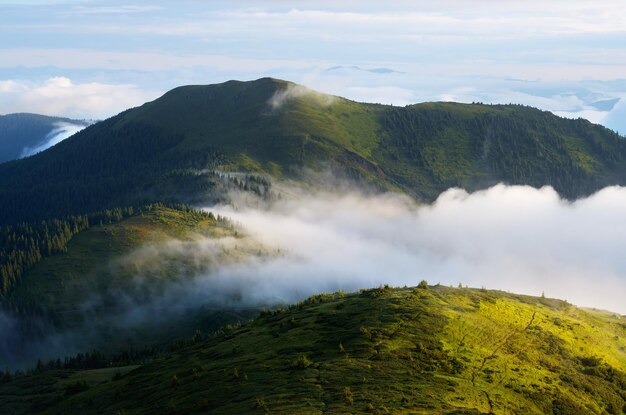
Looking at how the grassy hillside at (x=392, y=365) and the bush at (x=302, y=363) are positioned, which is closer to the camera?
the grassy hillside at (x=392, y=365)

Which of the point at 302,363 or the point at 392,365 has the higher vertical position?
the point at 392,365

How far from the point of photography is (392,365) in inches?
3536

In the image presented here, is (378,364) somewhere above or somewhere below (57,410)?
above

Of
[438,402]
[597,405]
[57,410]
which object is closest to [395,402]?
[438,402]

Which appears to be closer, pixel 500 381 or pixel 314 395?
pixel 314 395

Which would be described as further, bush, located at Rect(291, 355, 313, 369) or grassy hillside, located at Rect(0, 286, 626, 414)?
bush, located at Rect(291, 355, 313, 369)

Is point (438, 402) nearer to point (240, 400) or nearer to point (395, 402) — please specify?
point (395, 402)

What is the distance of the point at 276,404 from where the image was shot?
7912 cm

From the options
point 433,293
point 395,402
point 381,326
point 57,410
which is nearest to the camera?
point 395,402

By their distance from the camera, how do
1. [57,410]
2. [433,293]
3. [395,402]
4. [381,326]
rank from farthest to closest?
[433,293] → [57,410] → [381,326] → [395,402]

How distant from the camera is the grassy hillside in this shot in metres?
81.6

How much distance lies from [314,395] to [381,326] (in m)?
28.5

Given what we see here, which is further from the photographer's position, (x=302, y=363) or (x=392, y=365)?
(x=302, y=363)

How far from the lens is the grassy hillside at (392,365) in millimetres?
81625
